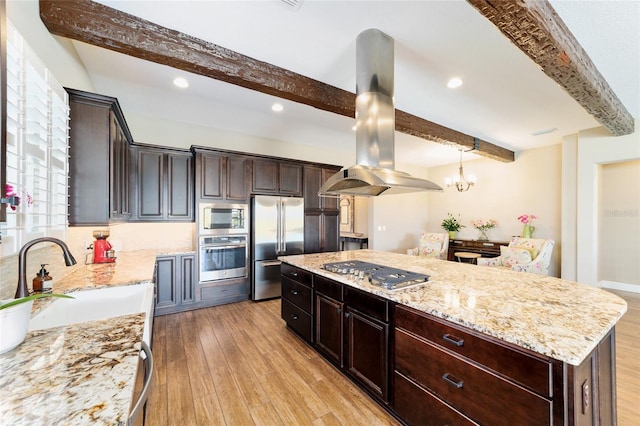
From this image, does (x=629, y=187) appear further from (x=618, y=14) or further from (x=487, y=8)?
(x=487, y=8)

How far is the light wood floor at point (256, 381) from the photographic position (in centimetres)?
180

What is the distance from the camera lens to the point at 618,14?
199 cm

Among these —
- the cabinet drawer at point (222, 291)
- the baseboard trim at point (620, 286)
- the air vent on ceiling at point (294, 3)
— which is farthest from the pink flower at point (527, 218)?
the air vent on ceiling at point (294, 3)

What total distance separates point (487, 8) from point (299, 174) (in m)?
3.49

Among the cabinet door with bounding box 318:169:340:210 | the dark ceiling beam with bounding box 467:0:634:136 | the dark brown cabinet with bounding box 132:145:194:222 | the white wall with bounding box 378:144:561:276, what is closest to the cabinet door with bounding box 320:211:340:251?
the cabinet door with bounding box 318:169:340:210

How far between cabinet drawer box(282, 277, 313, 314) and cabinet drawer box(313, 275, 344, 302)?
17 centimetres

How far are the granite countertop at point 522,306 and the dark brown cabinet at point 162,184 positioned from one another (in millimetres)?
2762

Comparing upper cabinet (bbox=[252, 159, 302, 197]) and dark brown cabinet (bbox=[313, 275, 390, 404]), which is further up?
upper cabinet (bbox=[252, 159, 302, 197])

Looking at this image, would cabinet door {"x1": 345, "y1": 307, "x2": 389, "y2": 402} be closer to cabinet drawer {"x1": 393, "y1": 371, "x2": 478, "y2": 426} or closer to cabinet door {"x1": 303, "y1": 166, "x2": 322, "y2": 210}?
cabinet drawer {"x1": 393, "y1": 371, "x2": 478, "y2": 426}

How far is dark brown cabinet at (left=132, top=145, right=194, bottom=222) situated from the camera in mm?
3598

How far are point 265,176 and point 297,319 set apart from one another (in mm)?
2449

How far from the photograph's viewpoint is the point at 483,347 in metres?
1.25

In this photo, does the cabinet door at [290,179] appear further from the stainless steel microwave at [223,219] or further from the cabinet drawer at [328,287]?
the cabinet drawer at [328,287]

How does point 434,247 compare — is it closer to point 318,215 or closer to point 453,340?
point 318,215
